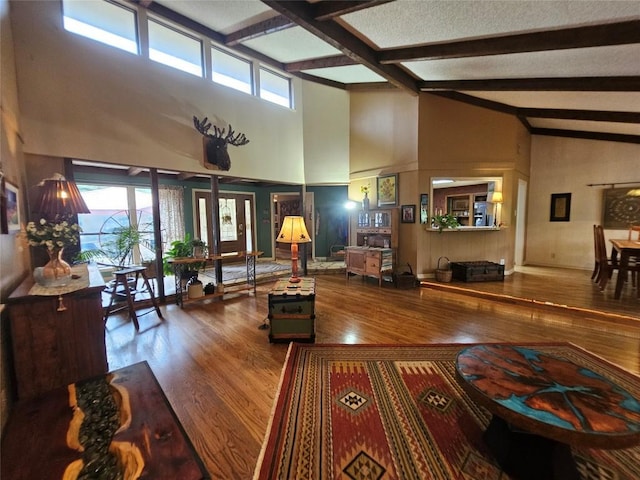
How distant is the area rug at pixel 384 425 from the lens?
1.45 m

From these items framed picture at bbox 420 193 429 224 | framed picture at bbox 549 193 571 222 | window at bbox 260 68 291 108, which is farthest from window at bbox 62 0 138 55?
framed picture at bbox 549 193 571 222

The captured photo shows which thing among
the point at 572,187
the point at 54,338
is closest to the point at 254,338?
the point at 54,338

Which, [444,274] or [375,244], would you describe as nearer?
[444,274]

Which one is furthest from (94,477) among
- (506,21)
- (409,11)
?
(506,21)

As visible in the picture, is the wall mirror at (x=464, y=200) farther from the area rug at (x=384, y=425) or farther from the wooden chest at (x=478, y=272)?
the area rug at (x=384, y=425)

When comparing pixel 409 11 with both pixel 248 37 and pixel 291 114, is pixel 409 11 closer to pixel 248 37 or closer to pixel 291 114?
pixel 248 37

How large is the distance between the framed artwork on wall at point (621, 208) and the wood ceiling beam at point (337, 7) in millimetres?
6503

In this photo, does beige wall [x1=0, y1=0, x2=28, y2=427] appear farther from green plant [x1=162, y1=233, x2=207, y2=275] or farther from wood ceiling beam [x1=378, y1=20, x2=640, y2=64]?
wood ceiling beam [x1=378, y1=20, x2=640, y2=64]

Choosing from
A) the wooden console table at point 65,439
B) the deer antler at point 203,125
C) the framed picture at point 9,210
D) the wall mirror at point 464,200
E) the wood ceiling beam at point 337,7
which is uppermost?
the wood ceiling beam at point 337,7

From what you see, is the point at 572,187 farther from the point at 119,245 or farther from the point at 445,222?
the point at 119,245

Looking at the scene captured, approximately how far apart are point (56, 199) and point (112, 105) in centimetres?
211

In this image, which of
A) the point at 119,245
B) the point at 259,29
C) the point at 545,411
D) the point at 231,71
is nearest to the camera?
the point at 545,411

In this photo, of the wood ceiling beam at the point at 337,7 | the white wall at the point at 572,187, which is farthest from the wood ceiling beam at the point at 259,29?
the white wall at the point at 572,187

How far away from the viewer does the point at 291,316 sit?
288 cm
